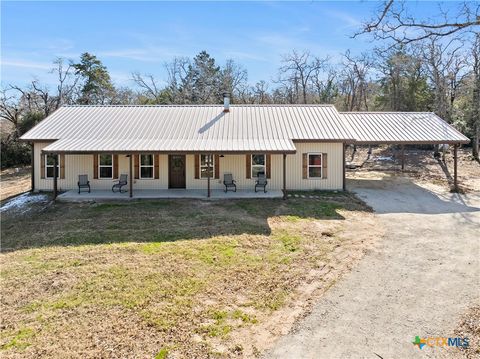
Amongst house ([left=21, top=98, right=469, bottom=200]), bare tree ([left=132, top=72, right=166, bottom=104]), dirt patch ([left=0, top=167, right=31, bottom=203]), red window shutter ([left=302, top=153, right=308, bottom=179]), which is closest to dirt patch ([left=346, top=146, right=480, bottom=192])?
house ([left=21, top=98, right=469, bottom=200])

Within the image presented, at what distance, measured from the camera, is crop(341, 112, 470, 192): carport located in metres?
16.8

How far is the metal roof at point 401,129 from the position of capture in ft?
55.8

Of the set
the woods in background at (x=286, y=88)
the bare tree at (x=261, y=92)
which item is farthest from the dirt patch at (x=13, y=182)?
the bare tree at (x=261, y=92)

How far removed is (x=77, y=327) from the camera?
5.48 metres

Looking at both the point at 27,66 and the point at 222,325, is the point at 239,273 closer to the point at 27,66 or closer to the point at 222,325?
the point at 222,325

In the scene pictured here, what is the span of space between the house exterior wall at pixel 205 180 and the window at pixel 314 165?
0.24 metres

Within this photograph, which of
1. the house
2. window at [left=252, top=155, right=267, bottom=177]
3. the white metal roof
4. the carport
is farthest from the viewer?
the carport

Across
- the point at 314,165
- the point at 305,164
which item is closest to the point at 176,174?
the point at 305,164

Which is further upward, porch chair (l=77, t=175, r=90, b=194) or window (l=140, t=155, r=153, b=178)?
window (l=140, t=155, r=153, b=178)

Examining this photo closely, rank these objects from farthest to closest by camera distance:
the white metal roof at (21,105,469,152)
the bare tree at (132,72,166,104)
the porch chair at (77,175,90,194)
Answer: the bare tree at (132,72,166,104)
the porch chair at (77,175,90,194)
the white metal roof at (21,105,469,152)

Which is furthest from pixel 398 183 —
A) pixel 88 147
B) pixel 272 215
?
pixel 88 147

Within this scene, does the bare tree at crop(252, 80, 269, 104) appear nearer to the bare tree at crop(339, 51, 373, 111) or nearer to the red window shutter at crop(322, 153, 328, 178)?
the bare tree at crop(339, 51, 373, 111)

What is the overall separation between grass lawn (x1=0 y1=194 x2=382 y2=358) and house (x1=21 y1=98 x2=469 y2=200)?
9.53ft

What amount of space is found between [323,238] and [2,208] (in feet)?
42.6
